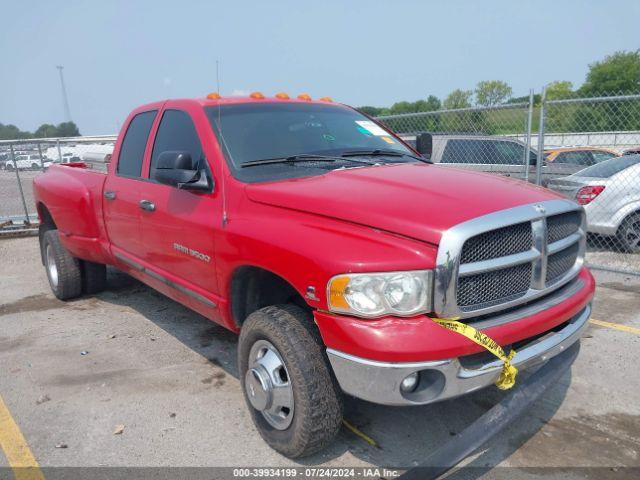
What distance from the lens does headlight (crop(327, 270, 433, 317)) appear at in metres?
2.30

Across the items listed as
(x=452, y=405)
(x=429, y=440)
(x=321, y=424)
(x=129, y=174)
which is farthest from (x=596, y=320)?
(x=129, y=174)

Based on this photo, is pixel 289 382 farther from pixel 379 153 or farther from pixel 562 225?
pixel 379 153

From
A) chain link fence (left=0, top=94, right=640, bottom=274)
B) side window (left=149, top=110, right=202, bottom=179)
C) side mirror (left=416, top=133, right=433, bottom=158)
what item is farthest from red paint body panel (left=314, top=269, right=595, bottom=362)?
chain link fence (left=0, top=94, right=640, bottom=274)

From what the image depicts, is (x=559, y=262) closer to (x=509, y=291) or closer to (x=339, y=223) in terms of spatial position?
(x=509, y=291)

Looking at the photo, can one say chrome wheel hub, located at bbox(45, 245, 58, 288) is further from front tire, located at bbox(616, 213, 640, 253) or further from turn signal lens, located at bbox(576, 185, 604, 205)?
front tire, located at bbox(616, 213, 640, 253)

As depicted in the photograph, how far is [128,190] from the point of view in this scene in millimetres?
4266

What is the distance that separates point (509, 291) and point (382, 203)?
2.38 ft

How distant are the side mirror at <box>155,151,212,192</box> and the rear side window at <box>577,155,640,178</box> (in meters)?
6.19

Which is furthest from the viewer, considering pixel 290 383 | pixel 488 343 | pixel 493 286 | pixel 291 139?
pixel 291 139

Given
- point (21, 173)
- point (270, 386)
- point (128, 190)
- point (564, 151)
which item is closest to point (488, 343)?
point (270, 386)

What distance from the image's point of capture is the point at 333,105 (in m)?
4.31

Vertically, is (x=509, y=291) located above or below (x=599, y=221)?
above

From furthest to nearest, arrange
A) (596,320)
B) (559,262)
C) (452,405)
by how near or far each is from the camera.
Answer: (596,320) → (452,405) → (559,262)

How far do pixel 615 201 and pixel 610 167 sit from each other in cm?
59
